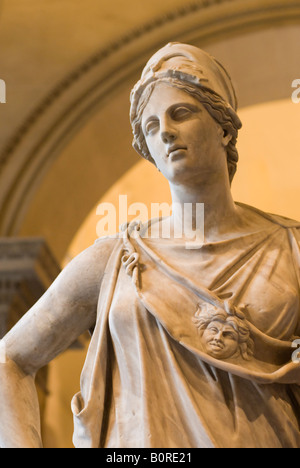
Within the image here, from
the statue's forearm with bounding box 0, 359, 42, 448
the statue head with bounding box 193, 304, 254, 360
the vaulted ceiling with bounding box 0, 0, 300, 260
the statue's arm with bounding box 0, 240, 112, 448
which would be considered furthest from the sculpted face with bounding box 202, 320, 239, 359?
the vaulted ceiling with bounding box 0, 0, 300, 260

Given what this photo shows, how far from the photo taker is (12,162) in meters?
7.47

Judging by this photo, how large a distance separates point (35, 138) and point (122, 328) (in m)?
→ 5.25

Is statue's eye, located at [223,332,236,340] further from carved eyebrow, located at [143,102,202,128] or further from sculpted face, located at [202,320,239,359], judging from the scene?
carved eyebrow, located at [143,102,202,128]

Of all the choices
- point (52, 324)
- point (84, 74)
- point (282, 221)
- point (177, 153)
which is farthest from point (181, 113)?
point (84, 74)

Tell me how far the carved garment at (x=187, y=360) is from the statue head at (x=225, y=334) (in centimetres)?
2

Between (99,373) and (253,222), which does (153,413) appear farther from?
(253,222)

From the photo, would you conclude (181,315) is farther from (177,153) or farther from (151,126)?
(151,126)

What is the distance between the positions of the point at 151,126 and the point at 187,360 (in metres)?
0.68

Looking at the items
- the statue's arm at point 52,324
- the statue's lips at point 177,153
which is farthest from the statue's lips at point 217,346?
the statue's lips at point 177,153

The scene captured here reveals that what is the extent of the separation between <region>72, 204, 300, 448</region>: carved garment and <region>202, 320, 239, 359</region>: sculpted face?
0.08 feet

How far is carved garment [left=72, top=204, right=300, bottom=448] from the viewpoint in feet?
7.55

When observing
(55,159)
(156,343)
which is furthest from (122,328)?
(55,159)

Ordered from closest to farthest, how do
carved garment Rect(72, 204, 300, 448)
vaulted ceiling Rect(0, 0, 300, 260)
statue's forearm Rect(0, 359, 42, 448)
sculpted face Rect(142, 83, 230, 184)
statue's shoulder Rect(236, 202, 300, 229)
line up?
carved garment Rect(72, 204, 300, 448) → statue's forearm Rect(0, 359, 42, 448) → sculpted face Rect(142, 83, 230, 184) → statue's shoulder Rect(236, 202, 300, 229) → vaulted ceiling Rect(0, 0, 300, 260)
